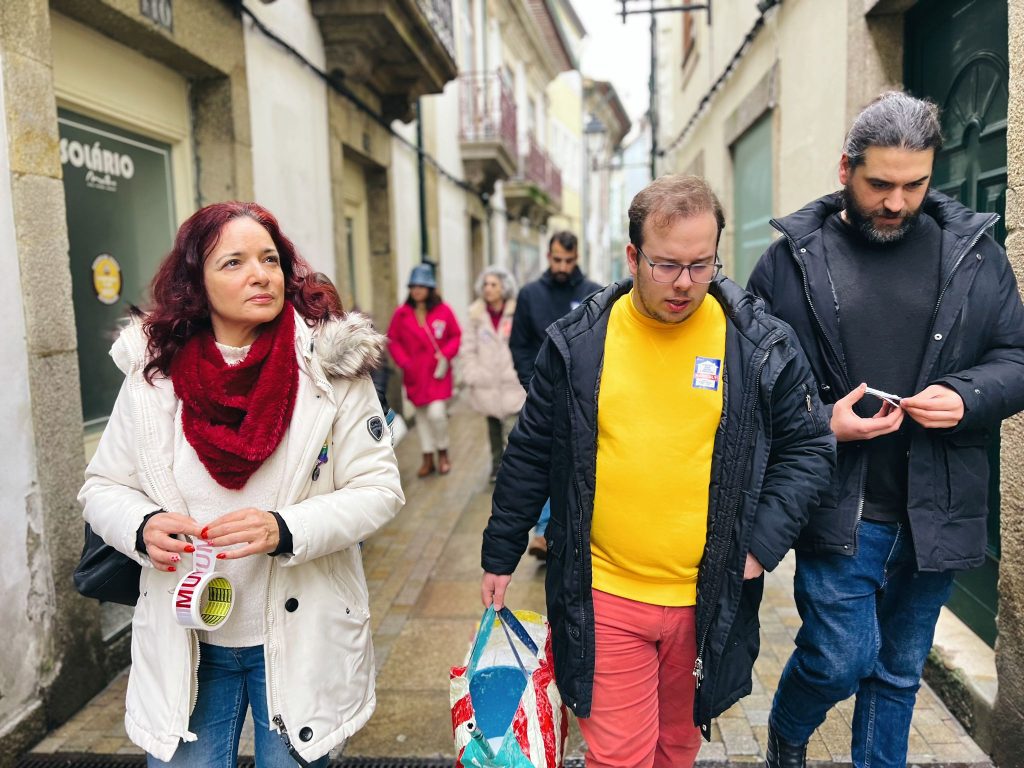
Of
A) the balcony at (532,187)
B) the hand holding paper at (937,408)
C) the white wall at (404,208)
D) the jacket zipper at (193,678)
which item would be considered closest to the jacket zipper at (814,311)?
the hand holding paper at (937,408)

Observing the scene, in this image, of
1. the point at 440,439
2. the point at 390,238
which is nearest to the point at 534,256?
the point at 390,238

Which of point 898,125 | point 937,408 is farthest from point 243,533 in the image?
point 898,125

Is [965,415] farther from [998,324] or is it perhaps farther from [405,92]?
[405,92]

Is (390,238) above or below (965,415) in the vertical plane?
above

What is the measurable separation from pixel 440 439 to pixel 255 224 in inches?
216

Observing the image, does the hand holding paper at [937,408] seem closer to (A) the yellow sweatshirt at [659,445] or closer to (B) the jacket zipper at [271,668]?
(A) the yellow sweatshirt at [659,445]

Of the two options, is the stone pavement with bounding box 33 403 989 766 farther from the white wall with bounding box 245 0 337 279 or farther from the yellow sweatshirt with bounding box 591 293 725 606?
the white wall with bounding box 245 0 337 279

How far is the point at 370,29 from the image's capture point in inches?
270

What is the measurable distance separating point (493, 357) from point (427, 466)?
1.32 m

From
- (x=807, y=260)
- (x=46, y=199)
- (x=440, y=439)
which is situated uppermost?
(x=46, y=199)

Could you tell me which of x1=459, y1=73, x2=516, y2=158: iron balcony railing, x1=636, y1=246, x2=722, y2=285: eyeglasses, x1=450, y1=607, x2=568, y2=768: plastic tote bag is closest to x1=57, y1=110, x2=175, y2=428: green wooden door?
x1=450, y1=607, x2=568, y2=768: plastic tote bag

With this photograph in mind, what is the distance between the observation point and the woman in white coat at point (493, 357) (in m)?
6.49

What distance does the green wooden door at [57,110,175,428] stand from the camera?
395cm

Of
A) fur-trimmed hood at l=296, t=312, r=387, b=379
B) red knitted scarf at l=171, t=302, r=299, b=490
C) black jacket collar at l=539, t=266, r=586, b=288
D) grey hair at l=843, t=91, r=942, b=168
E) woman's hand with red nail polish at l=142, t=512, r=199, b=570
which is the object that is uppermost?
grey hair at l=843, t=91, r=942, b=168
